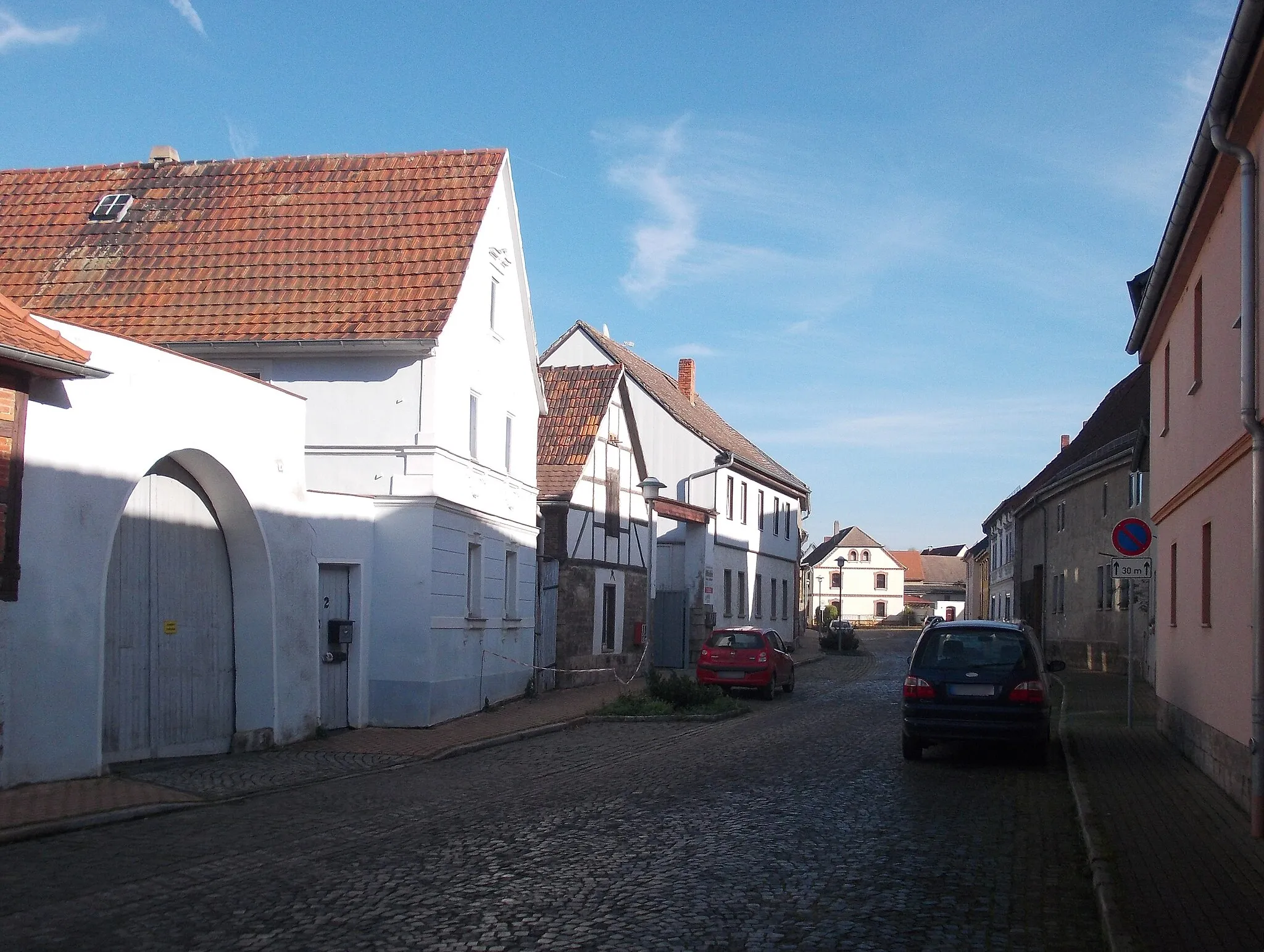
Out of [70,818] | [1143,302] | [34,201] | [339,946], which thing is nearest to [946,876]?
[339,946]

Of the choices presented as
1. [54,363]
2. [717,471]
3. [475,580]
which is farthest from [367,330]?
[717,471]

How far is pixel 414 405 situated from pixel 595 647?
37.5ft

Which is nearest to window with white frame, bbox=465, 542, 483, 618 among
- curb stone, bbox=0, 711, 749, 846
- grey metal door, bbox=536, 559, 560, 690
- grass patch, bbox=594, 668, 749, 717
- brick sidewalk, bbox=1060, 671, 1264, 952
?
curb stone, bbox=0, 711, 749, 846

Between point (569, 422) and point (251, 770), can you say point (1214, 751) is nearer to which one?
point (251, 770)

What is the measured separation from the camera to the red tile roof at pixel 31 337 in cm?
1088

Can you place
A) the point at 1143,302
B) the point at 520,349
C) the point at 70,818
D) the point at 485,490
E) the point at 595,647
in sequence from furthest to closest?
1. the point at 595,647
2. the point at 520,349
3. the point at 485,490
4. the point at 1143,302
5. the point at 70,818

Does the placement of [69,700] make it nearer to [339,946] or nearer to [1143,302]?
[339,946]

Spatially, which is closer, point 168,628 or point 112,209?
point 168,628

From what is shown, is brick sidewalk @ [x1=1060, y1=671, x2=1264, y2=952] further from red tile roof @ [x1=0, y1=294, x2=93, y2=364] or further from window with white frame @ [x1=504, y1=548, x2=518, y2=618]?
window with white frame @ [x1=504, y1=548, x2=518, y2=618]

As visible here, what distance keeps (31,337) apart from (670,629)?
2579 centimetres

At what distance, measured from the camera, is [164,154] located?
22.7 meters

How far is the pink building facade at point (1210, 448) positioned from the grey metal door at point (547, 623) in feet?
38.8

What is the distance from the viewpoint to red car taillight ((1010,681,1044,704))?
1427 centimetres

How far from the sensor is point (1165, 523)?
691 inches
